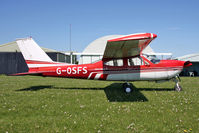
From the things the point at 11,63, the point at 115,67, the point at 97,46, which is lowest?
the point at 11,63

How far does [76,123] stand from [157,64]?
6243 mm

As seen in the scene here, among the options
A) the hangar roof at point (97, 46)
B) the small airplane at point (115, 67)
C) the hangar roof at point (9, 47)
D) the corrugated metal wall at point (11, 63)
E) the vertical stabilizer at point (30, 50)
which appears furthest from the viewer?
the hangar roof at point (97, 46)

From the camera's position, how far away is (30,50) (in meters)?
9.25

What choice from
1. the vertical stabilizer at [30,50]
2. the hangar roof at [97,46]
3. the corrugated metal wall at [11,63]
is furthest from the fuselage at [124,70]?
the hangar roof at [97,46]

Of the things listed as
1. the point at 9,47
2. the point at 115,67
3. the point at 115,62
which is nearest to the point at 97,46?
the point at 9,47

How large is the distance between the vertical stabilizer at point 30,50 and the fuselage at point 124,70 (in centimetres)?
61

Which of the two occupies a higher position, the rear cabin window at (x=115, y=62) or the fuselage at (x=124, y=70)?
the rear cabin window at (x=115, y=62)

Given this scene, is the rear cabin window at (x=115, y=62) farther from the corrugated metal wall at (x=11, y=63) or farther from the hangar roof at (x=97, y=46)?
the hangar roof at (x=97, y=46)

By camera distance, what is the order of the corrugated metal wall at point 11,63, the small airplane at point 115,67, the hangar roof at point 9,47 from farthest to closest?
1. the hangar roof at point 9,47
2. the corrugated metal wall at point 11,63
3. the small airplane at point 115,67

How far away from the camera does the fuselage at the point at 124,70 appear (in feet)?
29.0

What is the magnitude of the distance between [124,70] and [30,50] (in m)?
5.26

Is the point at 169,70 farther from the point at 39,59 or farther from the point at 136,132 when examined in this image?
the point at 39,59

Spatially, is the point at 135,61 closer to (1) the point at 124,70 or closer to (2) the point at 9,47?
(1) the point at 124,70

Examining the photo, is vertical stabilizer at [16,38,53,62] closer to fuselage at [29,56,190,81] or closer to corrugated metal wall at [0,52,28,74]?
fuselage at [29,56,190,81]
